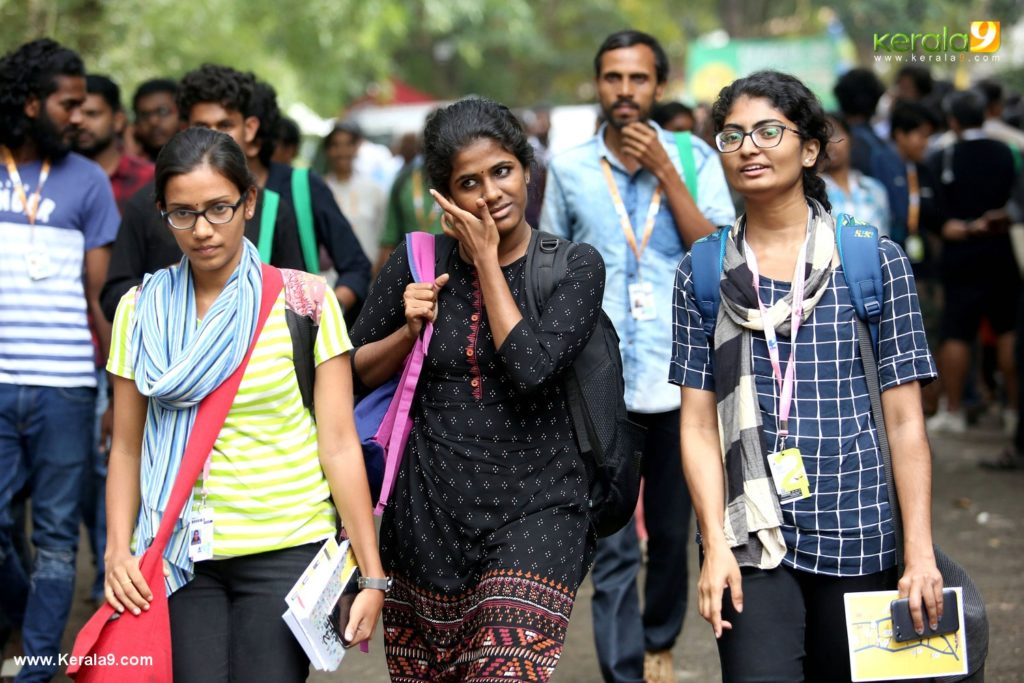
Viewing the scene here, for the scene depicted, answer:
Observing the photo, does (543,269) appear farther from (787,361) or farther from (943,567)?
(943,567)

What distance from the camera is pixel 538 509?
3.72 metres

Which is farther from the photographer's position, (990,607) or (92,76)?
(92,76)

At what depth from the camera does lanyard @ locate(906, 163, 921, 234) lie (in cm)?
921

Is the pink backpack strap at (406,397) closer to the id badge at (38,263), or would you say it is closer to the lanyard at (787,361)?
the lanyard at (787,361)

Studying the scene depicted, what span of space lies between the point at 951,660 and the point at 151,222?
321 centimetres

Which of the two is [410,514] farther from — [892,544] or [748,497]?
[892,544]

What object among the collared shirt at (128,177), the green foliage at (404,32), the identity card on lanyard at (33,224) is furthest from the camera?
the green foliage at (404,32)

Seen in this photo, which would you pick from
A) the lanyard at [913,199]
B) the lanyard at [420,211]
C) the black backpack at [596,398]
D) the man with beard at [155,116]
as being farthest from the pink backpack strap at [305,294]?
the lanyard at [913,199]

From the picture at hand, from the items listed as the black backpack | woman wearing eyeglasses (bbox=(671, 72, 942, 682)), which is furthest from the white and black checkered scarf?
the black backpack

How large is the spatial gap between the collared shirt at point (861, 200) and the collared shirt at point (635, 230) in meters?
1.99

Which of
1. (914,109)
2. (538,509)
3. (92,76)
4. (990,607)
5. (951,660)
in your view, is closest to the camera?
(951,660)

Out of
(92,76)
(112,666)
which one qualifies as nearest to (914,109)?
(92,76)

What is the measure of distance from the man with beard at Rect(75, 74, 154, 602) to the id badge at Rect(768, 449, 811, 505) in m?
3.89

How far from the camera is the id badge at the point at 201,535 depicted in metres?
3.62
